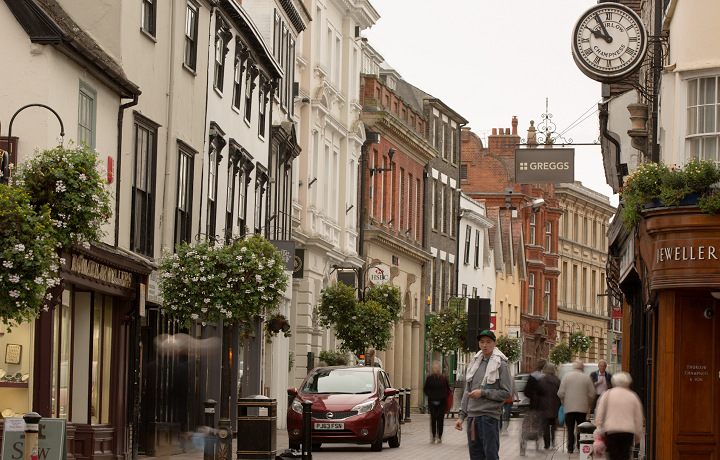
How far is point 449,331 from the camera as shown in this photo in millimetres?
50906

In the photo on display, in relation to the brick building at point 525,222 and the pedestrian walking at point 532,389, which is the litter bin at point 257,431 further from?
the brick building at point 525,222

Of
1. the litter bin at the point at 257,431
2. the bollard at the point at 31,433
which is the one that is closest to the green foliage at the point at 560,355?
the litter bin at the point at 257,431

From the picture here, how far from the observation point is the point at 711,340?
1852 centimetres

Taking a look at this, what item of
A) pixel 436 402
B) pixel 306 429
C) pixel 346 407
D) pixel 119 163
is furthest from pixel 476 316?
Answer: pixel 119 163

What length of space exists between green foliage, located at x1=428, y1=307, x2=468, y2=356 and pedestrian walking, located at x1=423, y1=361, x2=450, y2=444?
71.7 feet

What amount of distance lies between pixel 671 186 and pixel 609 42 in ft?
13.5

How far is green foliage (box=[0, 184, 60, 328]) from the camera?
41.5 ft

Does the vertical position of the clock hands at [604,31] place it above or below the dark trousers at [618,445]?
above

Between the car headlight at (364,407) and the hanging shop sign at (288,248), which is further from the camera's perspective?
the hanging shop sign at (288,248)

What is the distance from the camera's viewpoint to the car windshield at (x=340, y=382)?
2448 centimetres

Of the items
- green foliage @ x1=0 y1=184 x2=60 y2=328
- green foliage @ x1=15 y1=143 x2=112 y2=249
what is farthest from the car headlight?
green foliage @ x1=0 y1=184 x2=60 y2=328

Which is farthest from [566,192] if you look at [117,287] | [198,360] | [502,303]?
[117,287]

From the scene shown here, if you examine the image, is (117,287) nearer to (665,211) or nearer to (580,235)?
(665,211)

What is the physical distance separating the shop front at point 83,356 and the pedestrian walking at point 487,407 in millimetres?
5614
